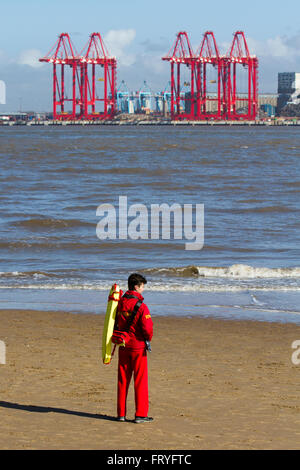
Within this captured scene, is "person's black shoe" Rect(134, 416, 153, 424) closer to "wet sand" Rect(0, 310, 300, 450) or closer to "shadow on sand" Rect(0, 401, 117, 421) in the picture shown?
"wet sand" Rect(0, 310, 300, 450)

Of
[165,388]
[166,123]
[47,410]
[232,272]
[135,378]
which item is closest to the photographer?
[135,378]

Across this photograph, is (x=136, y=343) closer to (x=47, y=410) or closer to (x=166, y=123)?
(x=47, y=410)

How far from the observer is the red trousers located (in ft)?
16.4

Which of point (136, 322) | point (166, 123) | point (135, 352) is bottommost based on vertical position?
point (135, 352)

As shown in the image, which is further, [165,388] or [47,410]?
[165,388]

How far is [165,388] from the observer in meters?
5.87

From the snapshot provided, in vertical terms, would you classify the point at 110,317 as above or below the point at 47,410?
above

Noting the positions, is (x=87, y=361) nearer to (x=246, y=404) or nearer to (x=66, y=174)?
(x=246, y=404)

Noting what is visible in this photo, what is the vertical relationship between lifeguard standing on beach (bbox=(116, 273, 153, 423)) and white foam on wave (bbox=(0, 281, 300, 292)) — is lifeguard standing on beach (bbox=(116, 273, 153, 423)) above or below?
above

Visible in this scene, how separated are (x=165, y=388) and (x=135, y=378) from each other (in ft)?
2.96

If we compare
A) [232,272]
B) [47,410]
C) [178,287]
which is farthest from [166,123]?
[47,410]

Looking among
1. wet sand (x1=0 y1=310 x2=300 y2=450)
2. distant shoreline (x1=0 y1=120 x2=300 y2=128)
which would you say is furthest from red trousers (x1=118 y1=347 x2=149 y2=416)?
distant shoreline (x1=0 y1=120 x2=300 y2=128)

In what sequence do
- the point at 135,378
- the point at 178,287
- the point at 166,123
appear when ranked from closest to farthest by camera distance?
the point at 135,378
the point at 178,287
the point at 166,123

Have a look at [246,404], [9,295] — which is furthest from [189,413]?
[9,295]
